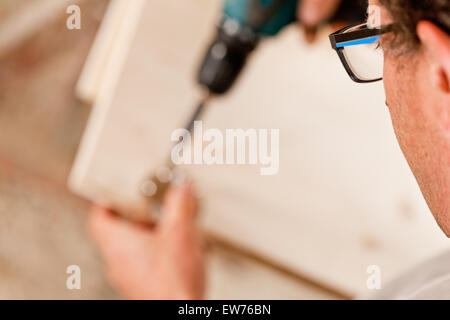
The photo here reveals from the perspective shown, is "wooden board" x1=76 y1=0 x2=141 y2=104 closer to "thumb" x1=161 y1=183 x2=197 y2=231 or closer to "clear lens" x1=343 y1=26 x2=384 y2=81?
"thumb" x1=161 y1=183 x2=197 y2=231

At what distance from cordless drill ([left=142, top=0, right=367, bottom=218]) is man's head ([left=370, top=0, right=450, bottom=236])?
0.76 feet

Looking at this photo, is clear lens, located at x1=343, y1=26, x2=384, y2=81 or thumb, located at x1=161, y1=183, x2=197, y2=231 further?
thumb, located at x1=161, y1=183, x2=197, y2=231

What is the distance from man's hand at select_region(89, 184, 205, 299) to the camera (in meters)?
0.63

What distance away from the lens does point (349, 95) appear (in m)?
0.72

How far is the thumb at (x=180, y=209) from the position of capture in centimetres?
66

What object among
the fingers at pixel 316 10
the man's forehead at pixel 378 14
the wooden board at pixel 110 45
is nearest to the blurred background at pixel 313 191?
the wooden board at pixel 110 45

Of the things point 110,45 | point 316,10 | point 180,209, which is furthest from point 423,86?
point 110,45

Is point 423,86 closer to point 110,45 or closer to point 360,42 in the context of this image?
point 360,42

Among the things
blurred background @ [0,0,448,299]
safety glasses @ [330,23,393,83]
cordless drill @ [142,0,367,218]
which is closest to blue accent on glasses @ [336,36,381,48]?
safety glasses @ [330,23,393,83]

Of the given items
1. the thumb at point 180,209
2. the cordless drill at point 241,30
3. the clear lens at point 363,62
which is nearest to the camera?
the clear lens at point 363,62

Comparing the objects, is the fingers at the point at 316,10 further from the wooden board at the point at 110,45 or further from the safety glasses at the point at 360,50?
the wooden board at the point at 110,45

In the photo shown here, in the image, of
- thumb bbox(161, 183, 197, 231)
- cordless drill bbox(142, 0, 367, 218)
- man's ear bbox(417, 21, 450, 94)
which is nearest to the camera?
man's ear bbox(417, 21, 450, 94)
